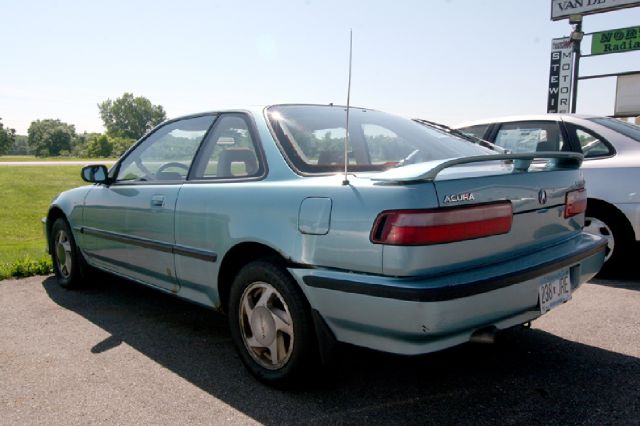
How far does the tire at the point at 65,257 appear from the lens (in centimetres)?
455

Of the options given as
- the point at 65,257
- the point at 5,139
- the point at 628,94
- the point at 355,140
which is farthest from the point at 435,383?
the point at 5,139

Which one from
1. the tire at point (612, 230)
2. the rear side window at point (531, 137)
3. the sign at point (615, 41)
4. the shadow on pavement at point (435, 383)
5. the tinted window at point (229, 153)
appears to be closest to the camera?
the shadow on pavement at point (435, 383)

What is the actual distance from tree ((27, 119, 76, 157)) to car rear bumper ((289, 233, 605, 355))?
432 feet

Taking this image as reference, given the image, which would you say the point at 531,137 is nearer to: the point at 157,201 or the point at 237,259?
the point at 237,259

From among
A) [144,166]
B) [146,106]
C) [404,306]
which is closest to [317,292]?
[404,306]

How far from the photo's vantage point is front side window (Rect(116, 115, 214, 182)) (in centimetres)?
339

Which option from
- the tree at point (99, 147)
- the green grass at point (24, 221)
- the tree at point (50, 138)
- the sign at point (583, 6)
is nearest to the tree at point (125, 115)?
the tree at point (50, 138)

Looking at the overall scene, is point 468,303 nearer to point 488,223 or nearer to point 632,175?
point 488,223

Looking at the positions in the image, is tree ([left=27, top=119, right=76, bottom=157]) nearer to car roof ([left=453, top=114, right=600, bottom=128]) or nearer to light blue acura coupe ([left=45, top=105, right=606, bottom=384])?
car roof ([left=453, top=114, right=600, bottom=128])

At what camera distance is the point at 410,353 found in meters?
2.07

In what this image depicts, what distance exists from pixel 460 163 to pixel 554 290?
35.3 inches

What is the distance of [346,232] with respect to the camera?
7.18 ft

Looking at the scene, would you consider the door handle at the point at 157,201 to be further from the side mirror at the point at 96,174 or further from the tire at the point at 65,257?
the tire at the point at 65,257

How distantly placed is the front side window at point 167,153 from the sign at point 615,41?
45.0 feet
